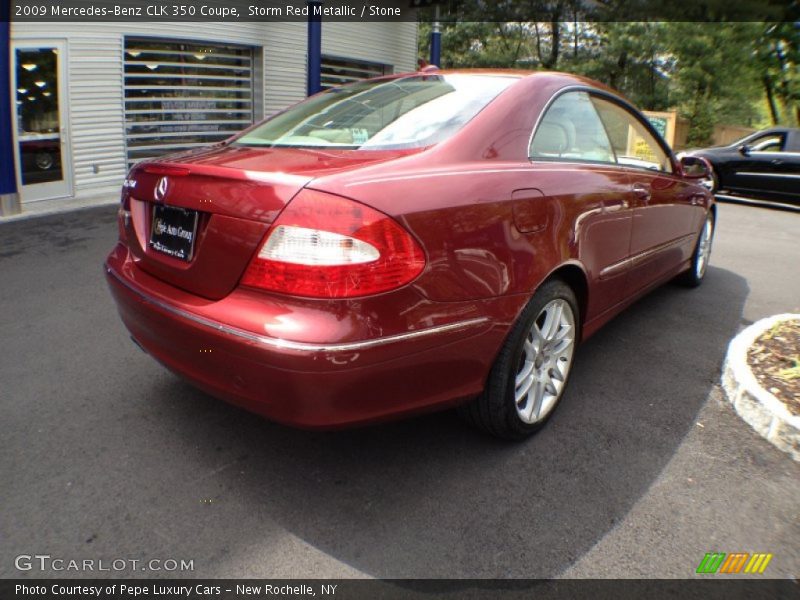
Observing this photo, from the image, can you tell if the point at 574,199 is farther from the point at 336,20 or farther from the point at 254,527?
the point at 336,20

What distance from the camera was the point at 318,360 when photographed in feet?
6.72

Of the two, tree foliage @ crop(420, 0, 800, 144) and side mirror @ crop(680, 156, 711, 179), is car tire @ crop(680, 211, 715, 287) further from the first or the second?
tree foliage @ crop(420, 0, 800, 144)

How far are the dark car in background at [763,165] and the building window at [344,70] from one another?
7220 mm

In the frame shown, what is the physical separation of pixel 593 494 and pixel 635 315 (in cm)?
253

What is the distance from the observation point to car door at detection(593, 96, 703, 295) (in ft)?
12.0

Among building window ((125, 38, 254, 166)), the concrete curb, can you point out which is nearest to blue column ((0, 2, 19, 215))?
building window ((125, 38, 254, 166))

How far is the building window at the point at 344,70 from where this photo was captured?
13578 millimetres

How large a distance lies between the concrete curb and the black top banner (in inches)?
65.4

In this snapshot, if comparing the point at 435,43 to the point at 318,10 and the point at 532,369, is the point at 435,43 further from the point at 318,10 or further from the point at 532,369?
the point at 532,369

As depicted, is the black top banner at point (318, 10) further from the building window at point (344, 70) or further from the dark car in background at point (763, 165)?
the dark car in background at point (763, 165)

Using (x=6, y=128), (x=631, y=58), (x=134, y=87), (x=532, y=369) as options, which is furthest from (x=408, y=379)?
(x=631, y=58)

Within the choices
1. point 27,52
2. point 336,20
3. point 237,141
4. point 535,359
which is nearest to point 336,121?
point 237,141

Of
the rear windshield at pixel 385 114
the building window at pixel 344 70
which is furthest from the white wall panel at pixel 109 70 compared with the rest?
the rear windshield at pixel 385 114

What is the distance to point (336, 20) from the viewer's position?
13.3 meters
